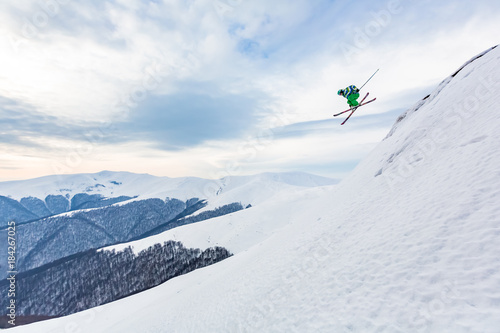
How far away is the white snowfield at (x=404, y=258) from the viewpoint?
6215 mm

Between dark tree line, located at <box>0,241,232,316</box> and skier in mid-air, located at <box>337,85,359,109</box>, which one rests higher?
skier in mid-air, located at <box>337,85,359,109</box>

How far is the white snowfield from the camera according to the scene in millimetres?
6215

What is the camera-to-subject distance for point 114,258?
113062 mm

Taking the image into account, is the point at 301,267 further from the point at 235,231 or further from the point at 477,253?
the point at 235,231

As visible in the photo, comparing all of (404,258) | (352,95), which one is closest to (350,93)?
(352,95)

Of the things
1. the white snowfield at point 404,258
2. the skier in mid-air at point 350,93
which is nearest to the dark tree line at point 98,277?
the white snowfield at point 404,258

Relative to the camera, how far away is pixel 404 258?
26.8 ft

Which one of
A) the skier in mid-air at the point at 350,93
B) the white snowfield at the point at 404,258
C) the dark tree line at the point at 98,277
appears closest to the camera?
the white snowfield at the point at 404,258

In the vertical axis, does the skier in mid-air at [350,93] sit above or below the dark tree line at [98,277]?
above

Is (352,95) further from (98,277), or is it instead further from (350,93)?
(98,277)

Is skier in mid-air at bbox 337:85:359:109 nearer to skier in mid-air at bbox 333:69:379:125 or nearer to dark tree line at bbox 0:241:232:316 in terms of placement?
skier in mid-air at bbox 333:69:379:125

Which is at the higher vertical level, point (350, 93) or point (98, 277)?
point (350, 93)

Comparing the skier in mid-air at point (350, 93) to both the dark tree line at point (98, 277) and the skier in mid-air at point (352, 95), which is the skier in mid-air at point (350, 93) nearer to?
the skier in mid-air at point (352, 95)

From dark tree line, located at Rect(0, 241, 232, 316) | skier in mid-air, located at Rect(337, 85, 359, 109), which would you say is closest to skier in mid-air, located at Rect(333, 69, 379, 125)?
skier in mid-air, located at Rect(337, 85, 359, 109)
